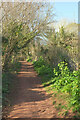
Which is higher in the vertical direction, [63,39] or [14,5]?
[14,5]

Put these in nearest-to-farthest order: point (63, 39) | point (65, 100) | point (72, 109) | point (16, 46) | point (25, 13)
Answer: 1. point (72, 109)
2. point (65, 100)
3. point (25, 13)
4. point (16, 46)
5. point (63, 39)

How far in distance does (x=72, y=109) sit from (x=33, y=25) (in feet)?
26.7

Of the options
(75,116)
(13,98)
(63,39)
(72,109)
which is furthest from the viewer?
(63,39)

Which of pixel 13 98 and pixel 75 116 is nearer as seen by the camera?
pixel 75 116

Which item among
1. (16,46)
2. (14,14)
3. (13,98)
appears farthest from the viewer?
(16,46)

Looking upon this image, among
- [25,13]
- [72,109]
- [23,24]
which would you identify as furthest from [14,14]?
[72,109]

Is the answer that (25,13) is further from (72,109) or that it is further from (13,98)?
(72,109)

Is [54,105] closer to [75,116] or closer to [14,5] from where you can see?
[75,116]

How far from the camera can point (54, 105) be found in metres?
5.95

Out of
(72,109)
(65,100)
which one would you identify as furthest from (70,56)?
(72,109)

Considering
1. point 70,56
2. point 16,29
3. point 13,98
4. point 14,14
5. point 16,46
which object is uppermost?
point 14,14

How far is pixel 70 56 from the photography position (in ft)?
30.8

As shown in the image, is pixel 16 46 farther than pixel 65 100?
Yes

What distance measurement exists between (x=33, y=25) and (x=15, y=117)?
814 centimetres
